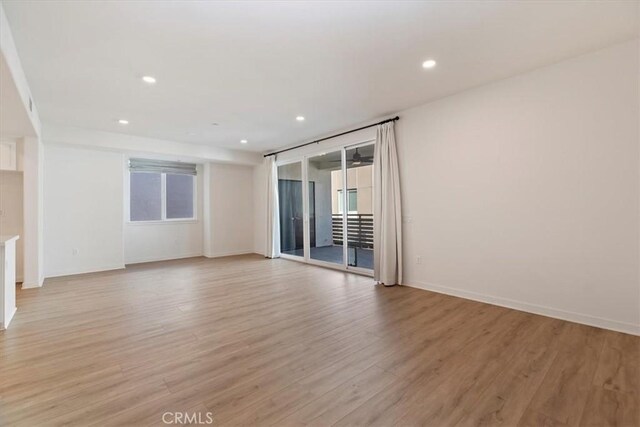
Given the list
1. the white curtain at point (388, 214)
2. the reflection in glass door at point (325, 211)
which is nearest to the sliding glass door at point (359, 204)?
the reflection in glass door at point (325, 211)

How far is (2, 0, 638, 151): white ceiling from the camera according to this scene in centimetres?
222

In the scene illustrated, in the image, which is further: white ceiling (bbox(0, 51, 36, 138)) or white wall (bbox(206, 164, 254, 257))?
white wall (bbox(206, 164, 254, 257))

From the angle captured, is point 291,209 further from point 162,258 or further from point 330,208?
point 162,258

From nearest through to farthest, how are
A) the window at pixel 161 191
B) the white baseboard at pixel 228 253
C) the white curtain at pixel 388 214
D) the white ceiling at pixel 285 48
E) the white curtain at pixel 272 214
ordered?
1. the white ceiling at pixel 285 48
2. the white curtain at pixel 388 214
3. the window at pixel 161 191
4. the white curtain at pixel 272 214
5. the white baseboard at pixel 228 253

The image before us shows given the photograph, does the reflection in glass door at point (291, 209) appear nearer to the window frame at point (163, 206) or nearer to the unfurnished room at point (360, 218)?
the unfurnished room at point (360, 218)

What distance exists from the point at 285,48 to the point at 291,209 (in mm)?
4799

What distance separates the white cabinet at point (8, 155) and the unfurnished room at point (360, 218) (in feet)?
0.12

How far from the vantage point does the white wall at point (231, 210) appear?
7602mm

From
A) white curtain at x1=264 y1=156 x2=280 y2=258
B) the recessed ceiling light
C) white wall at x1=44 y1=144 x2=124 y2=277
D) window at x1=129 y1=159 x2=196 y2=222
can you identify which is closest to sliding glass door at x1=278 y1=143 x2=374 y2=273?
white curtain at x1=264 y1=156 x2=280 y2=258

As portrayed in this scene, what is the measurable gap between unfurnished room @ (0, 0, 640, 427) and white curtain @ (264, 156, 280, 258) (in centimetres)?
178

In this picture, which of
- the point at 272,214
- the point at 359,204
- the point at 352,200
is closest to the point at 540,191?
the point at 359,204

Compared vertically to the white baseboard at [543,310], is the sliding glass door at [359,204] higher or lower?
higher

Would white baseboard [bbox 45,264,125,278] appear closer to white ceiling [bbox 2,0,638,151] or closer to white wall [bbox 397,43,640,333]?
white ceiling [bbox 2,0,638,151]

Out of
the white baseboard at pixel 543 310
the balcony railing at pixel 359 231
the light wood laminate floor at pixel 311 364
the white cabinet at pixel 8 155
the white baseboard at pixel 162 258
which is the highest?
the white cabinet at pixel 8 155
